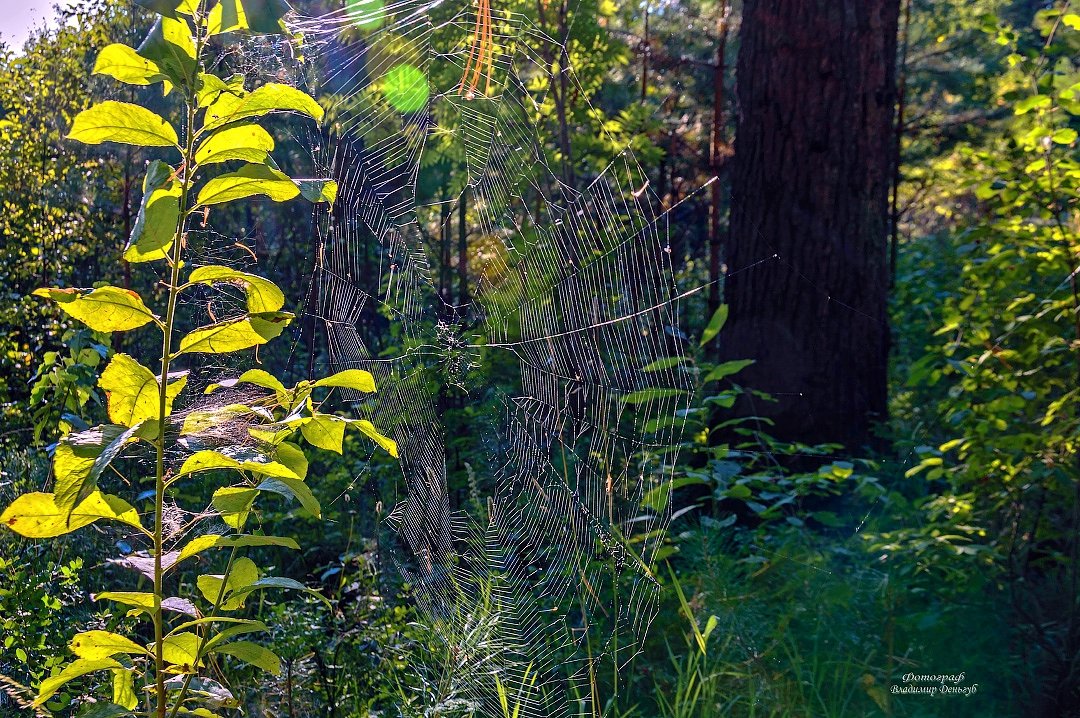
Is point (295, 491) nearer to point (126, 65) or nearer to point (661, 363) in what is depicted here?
point (126, 65)

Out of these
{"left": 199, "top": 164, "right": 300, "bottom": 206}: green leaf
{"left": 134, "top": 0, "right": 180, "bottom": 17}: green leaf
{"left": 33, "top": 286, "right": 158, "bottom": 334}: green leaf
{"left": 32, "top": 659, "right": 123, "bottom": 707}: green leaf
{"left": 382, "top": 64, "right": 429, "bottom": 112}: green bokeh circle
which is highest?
{"left": 382, "top": 64, "right": 429, "bottom": 112}: green bokeh circle

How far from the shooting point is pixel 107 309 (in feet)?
4.21

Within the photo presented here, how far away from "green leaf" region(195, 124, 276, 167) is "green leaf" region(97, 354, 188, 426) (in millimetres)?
306

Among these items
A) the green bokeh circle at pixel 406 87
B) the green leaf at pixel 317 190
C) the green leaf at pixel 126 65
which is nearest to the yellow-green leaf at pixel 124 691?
the green leaf at pixel 317 190

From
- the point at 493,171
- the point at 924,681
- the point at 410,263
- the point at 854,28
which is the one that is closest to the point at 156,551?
the point at 410,263

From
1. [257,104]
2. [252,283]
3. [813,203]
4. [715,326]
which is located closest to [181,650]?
[252,283]

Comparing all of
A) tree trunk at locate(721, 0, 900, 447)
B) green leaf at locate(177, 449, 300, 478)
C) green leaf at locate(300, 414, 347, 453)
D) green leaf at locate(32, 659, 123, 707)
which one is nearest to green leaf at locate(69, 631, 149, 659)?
green leaf at locate(32, 659, 123, 707)

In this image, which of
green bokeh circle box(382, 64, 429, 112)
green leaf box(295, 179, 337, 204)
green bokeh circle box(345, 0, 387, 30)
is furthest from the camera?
green bokeh circle box(382, 64, 429, 112)

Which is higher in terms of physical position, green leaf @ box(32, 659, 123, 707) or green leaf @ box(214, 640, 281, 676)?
green leaf @ box(32, 659, 123, 707)

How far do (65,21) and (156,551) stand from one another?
15.6 ft

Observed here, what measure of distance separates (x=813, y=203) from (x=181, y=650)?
3.57m

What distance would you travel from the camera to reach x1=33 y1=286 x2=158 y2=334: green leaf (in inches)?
48.2

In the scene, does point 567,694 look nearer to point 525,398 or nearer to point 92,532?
point 525,398

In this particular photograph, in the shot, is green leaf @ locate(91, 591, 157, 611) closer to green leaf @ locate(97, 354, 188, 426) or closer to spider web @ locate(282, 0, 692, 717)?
green leaf @ locate(97, 354, 188, 426)
